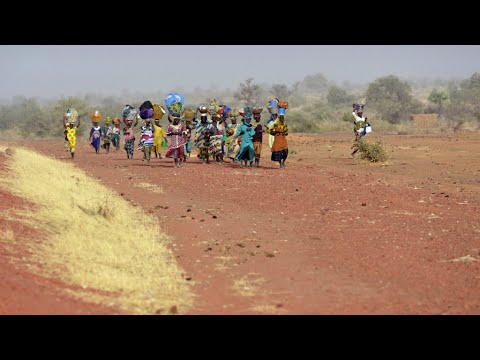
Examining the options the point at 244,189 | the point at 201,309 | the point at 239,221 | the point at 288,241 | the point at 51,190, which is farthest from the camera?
the point at 244,189

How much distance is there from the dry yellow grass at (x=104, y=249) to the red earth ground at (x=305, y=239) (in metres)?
0.32

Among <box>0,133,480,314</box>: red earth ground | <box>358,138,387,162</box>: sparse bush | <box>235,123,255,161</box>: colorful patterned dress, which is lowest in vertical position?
<box>0,133,480,314</box>: red earth ground

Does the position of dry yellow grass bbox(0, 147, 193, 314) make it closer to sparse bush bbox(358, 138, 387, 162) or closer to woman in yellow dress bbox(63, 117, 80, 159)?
woman in yellow dress bbox(63, 117, 80, 159)

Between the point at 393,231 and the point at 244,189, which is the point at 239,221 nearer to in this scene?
the point at 393,231

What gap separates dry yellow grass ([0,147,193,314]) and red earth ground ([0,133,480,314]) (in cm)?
32

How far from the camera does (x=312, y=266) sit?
39.1ft

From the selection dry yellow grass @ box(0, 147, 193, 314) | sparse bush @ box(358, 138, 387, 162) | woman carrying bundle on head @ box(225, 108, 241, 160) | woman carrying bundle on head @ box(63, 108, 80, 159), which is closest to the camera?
dry yellow grass @ box(0, 147, 193, 314)

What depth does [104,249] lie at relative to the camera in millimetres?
11961

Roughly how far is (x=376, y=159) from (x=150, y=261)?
2057 cm

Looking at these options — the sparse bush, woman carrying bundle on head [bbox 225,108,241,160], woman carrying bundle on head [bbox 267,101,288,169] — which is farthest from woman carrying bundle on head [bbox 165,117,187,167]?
the sparse bush

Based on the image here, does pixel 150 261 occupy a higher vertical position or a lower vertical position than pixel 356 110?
lower

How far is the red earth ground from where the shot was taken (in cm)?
967

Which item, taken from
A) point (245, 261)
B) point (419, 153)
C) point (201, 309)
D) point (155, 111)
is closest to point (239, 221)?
point (245, 261)

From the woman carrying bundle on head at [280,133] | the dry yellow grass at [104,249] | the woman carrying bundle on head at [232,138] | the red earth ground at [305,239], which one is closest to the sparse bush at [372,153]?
the red earth ground at [305,239]
